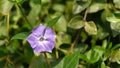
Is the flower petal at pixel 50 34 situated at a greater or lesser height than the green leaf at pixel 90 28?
greater

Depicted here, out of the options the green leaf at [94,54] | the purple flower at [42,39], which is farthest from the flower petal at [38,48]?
the green leaf at [94,54]

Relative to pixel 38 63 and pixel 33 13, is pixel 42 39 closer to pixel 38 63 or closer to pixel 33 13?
pixel 38 63

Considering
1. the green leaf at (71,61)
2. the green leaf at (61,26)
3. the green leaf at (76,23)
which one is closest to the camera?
the green leaf at (71,61)

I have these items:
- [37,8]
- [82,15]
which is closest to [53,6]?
[37,8]

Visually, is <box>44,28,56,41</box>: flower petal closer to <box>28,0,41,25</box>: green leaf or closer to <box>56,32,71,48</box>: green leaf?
<box>56,32,71,48</box>: green leaf

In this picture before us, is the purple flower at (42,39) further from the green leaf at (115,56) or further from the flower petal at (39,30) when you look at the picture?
the green leaf at (115,56)

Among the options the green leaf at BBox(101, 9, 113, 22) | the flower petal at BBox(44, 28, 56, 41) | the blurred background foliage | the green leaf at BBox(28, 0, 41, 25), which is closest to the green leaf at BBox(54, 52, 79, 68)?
the blurred background foliage

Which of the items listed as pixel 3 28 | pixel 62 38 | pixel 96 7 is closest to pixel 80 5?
pixel 96 7

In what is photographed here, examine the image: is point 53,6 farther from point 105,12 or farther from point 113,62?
point 113,62

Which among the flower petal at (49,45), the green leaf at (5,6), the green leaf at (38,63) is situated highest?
the green leaf at (5,6)
